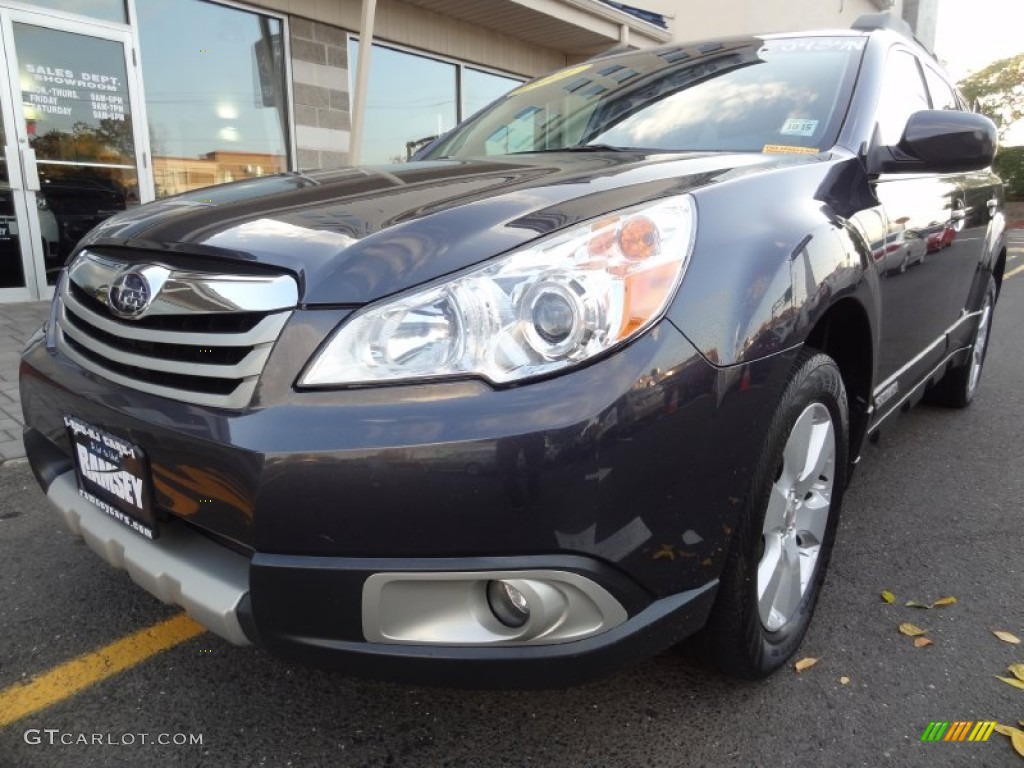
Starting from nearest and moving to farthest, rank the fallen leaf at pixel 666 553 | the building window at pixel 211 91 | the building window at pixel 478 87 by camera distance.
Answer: the fallen leaf at pixel 666 553, the building window at pixel 211 91, the building window at pixel 478 87

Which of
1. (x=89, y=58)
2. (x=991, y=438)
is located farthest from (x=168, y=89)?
(x=991, y=438)

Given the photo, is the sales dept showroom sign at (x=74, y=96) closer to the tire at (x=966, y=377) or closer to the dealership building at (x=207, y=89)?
the dealership building at (x=207, y=89)

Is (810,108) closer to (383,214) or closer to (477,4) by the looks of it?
(383,214)

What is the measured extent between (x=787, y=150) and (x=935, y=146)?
1.42ft

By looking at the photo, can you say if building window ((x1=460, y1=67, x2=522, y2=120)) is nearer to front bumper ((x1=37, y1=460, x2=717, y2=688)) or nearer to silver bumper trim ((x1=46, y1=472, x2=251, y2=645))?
silver bumper trim ((x1=46, y1=472, x2=251, y2=645))

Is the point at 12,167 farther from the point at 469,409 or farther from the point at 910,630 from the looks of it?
the point at 910,630

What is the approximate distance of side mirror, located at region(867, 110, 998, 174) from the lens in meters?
2.15

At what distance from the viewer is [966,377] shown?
4.19 meters

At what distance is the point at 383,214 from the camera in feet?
5.05

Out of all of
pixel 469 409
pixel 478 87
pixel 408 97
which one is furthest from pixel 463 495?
pixel 478 87

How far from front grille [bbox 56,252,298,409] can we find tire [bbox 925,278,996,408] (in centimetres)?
384

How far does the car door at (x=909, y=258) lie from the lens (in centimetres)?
221

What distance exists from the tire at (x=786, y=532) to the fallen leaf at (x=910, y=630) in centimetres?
30

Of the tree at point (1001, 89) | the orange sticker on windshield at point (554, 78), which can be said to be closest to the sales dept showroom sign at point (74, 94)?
the orange sticker on windshield at point (554, 78)
